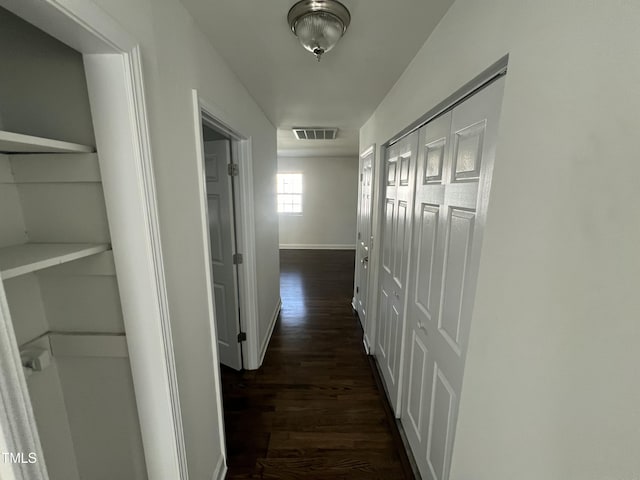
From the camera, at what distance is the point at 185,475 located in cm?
105

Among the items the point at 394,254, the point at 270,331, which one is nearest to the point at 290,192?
the point at 270,331

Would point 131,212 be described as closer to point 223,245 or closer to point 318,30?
point 318,30

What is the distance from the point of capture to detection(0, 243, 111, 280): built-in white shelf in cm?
62

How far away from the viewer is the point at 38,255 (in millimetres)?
737

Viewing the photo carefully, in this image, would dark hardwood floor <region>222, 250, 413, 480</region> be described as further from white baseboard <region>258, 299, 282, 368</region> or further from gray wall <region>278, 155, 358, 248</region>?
gray wall <region>278, 155, 358, 248</region>

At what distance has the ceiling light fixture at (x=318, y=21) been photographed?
1.00m

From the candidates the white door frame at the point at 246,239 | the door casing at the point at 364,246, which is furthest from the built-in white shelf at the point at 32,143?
the door casing at the point at 364,246

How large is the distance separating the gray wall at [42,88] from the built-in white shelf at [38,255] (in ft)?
1.18

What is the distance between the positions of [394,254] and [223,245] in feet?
4.68

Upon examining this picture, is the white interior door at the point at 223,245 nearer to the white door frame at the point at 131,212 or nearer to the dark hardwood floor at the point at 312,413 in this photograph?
the dark hardwood floor at the point at 312,413

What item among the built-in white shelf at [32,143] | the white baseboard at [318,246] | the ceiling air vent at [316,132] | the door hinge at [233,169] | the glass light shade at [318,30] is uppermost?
Answer: the ceiling air vent at [316,132]

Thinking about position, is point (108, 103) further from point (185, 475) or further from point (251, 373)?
point (251, 373)

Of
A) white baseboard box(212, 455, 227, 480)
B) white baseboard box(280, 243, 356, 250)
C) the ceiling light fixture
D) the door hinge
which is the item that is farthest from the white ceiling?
white baseboard box(280, 243, 356, 250)

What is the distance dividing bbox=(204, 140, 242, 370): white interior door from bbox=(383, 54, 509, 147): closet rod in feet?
4.76
